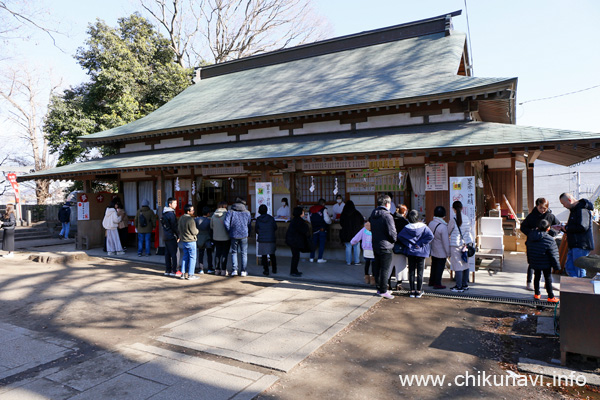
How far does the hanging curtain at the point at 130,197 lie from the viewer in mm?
14531

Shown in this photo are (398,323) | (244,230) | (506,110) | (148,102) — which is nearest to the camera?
(398,323)

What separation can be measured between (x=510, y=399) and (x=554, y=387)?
0.64 metres

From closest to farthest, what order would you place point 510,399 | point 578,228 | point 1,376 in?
point 510,399 < point 1,376 < point 578,228

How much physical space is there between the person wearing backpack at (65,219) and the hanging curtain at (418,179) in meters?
16.1

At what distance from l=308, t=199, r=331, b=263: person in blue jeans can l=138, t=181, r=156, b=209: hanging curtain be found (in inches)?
290

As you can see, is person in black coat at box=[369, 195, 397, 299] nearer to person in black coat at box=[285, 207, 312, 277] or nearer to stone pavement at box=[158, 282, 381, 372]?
stone pavement at box=[158, 282, 381, 372]

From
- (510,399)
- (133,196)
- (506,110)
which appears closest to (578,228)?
(510,399)

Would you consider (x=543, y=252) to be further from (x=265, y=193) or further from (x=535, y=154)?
(x=265, y=193)

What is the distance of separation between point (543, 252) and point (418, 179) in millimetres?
3979

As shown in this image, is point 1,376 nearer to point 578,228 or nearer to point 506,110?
point 578,228

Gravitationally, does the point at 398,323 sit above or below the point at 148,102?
below

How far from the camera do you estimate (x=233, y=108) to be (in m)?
13.3

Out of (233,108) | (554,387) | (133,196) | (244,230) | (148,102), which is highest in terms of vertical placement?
(148,102)

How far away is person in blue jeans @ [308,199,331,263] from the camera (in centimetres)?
1023
